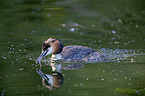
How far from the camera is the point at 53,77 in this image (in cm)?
755

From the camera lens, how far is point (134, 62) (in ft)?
28.6

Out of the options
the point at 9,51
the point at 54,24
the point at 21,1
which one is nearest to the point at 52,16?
the point at 54,24

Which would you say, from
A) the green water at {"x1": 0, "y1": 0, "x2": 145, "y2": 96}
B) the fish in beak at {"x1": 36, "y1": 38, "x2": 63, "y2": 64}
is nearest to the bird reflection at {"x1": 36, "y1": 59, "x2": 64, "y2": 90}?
the green water at {"x1": 0, "y1": 0, "x2": 145, "y2": 96}

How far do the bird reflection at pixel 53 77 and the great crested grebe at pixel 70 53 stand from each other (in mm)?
534

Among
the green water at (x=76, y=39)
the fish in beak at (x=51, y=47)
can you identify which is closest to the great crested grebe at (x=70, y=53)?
the fish in beak at (x=51, y=47)

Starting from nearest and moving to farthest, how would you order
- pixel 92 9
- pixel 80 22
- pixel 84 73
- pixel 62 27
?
1. pixel 84 73
2. pixel 62 27
3. pixel 80 22
4. pixel 92 9

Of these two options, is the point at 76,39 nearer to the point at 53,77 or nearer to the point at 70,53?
the point at 70,53

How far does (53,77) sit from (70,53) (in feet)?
5.63

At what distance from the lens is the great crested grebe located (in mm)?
8961

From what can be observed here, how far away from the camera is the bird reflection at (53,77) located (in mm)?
7047

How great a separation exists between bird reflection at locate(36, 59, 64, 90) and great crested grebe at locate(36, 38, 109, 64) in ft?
1.75

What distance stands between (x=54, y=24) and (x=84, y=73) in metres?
5.83

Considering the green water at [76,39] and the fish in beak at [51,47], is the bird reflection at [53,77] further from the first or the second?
the fish in beak at [51,47]

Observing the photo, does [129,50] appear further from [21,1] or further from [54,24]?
[21,1]
